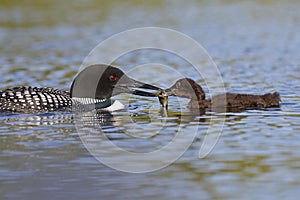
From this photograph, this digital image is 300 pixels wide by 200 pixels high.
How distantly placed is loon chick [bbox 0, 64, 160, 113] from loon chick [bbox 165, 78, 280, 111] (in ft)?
1.38

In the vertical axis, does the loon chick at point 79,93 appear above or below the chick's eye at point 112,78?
below

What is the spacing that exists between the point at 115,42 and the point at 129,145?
10.1 m

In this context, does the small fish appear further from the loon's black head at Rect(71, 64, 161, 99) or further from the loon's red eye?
the loon's red eye

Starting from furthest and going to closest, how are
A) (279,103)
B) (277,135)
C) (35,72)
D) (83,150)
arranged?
1. (35,72)
2. (279,103)
3. (277,135)
4. (83,150)

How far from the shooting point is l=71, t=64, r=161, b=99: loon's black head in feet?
29.7

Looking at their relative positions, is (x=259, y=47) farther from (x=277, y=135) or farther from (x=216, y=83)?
(x=277, y=135)

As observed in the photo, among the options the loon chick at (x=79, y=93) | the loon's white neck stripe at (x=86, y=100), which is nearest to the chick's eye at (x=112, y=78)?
the loon chick at (x=79, y=93)

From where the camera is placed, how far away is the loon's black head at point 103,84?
905cm

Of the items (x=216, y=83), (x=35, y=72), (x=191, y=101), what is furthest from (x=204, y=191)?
(x=35, y=72)

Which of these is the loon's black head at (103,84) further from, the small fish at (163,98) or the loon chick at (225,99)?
the loon chick at (225,99)

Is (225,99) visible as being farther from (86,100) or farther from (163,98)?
(86,100)

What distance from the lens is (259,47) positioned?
49.6 feet

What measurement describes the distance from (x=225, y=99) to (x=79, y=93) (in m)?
1.76

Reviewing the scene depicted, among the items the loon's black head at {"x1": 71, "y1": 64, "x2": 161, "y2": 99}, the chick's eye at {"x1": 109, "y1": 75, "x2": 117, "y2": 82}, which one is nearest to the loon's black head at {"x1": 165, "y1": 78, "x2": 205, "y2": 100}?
the loon's black head at {"x1": 71, "y1": 64, "x2": 161, "y2": 99}
